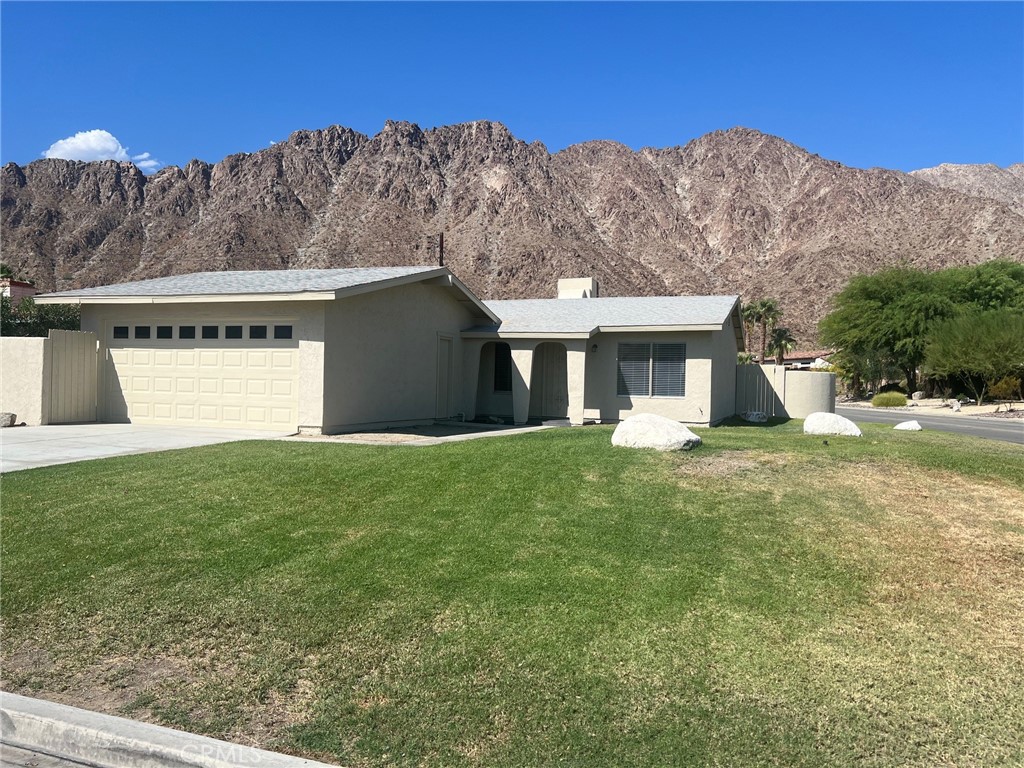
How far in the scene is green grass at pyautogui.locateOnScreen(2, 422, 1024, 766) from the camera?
4426 mm

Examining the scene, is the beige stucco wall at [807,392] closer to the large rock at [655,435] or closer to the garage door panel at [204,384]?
the large rock at [655,435]

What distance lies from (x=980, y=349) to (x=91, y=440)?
4379 cm

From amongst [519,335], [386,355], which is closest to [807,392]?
[519,335]

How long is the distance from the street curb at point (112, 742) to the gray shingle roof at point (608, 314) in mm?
16332

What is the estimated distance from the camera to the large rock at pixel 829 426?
12.2 meters

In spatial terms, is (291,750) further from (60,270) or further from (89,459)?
(60,270)

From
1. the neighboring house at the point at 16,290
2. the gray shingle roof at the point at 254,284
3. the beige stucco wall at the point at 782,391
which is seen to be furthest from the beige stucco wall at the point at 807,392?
the neighboring house at the point at 16,290

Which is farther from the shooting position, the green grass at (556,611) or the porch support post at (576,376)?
the porch support post at (576,376)

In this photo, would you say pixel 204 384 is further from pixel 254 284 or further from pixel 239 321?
pixel 254 284

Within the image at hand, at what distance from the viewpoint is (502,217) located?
112 meters

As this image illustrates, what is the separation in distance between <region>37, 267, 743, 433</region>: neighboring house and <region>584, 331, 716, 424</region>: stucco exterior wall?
4 cm

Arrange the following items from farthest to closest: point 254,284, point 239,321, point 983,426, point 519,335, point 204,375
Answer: point 983,426
point 519,335
point 254,284
point 204,375
point 239,321

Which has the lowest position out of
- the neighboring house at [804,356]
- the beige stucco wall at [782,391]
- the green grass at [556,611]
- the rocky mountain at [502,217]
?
the green grass at [556,611]

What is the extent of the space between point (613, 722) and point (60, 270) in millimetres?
→ 104751
